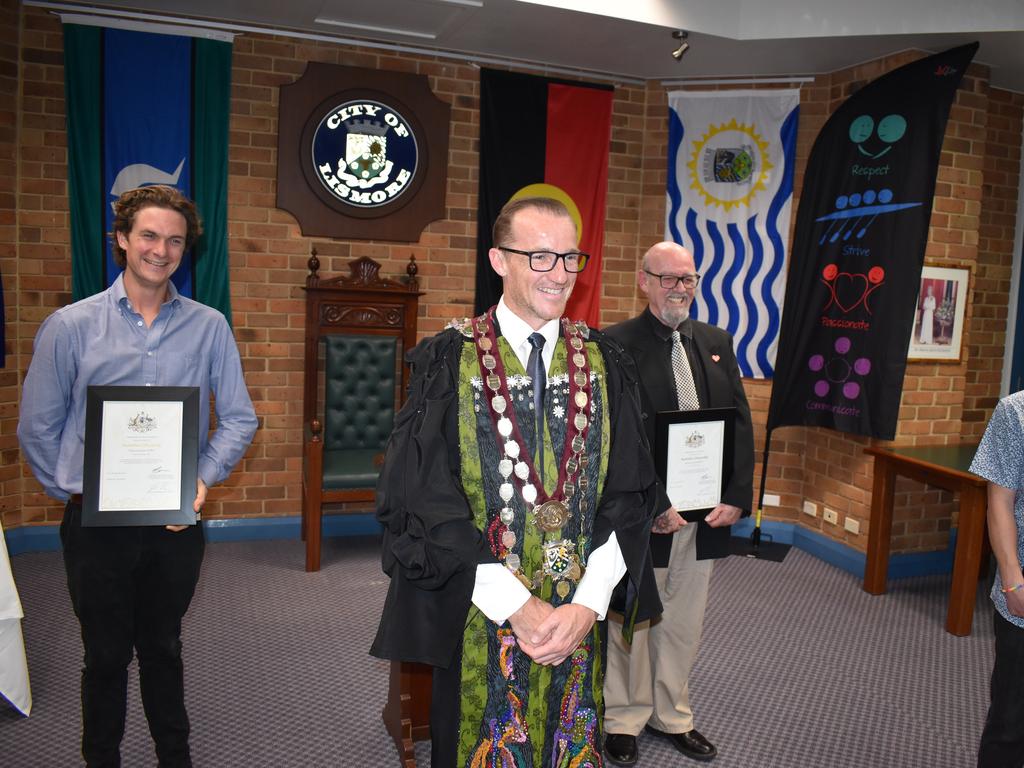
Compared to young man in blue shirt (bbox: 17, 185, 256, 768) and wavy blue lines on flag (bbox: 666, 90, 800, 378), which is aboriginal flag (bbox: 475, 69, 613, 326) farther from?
young man in blue shirt (bbox: 17, 185, 256, 768)

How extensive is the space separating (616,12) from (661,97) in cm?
142

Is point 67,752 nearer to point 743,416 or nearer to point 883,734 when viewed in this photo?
point 743,416

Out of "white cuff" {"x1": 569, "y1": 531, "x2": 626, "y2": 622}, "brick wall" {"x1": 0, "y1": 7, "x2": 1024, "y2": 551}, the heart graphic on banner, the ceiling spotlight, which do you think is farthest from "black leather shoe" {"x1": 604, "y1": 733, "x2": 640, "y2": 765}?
the ceiling spotlight

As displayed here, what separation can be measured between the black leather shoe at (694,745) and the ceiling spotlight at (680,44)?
386 cm

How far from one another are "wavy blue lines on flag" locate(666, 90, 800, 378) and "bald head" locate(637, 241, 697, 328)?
3.09m

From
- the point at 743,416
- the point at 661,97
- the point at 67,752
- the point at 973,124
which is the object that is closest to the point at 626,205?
the point at 661,97

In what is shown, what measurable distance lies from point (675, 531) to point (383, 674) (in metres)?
1.55

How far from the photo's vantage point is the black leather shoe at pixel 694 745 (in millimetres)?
2979

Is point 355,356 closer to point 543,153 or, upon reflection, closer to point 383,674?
point 543,153

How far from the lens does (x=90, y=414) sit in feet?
7.00

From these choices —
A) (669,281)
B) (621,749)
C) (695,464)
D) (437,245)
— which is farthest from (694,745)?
(437,245)

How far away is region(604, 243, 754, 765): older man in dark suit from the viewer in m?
2.86

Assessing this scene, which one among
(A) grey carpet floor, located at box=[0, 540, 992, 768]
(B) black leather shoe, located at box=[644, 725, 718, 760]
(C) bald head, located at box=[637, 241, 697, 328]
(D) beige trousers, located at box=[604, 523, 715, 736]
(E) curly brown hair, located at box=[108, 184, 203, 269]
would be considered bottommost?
(A) grey carpet floor, located at box=[0, 540, 992, 768]

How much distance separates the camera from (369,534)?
5.62 meters
